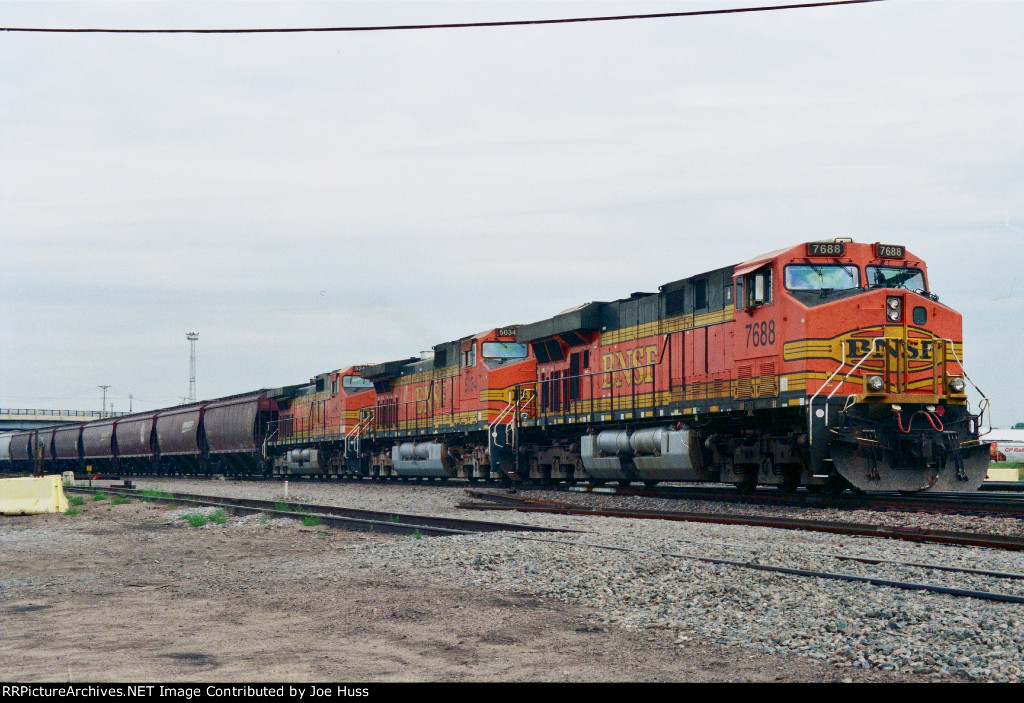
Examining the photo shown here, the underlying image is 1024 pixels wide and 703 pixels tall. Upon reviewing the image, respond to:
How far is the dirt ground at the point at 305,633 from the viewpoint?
5.83m

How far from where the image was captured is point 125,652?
6.42 meters

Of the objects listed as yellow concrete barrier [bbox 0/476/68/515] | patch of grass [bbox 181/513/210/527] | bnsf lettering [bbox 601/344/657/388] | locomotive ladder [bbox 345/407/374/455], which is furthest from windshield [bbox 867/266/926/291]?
locomotive ladder [bbox 345/407/374/455]

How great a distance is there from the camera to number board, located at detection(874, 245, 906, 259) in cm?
1717

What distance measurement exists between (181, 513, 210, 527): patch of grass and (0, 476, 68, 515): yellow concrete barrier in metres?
3.96

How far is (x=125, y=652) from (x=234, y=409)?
40.9m

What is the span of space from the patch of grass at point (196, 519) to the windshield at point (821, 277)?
1001 cm

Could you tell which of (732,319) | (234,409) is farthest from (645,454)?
(234,409)

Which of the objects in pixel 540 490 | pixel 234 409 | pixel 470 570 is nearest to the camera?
pixel 470 570

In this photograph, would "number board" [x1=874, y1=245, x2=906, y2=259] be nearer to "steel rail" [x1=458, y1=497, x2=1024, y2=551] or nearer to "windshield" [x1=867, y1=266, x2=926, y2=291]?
"windshield" [x1=867, y1=266, x2=926, y2=291]

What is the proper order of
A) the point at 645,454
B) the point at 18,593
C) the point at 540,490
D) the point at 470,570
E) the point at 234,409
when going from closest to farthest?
the point at 18,593, the point at 470,570, the point at 645,454, the point at 540,490, the point at 234,409

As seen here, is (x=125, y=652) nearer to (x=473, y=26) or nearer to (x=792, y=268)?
(x=473, y=26)

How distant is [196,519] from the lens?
17297mm

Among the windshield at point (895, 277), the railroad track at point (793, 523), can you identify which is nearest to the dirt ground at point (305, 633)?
the railroad track at point (793, 523)

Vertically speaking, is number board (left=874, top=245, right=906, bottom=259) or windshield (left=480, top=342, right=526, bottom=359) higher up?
number board (left=874, top=245, right=906, bottom=259)
